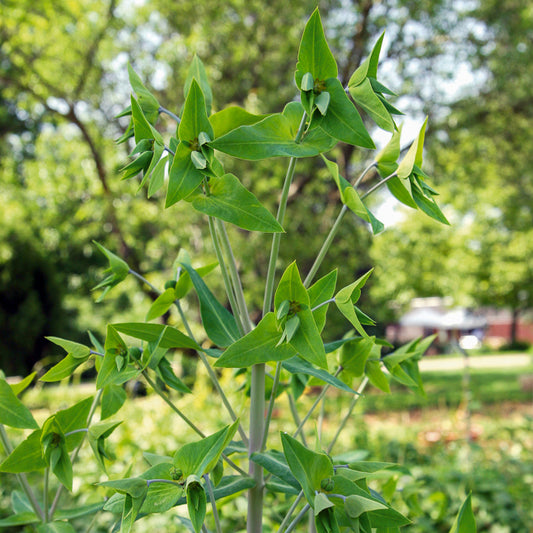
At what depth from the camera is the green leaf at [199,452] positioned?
60 centimetres

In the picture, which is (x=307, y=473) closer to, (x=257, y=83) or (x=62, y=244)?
(x=257, y=83)

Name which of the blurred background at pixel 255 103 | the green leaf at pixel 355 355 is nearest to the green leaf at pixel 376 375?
the green leaf at pixel 355 355

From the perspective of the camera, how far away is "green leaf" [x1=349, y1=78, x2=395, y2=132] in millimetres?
593

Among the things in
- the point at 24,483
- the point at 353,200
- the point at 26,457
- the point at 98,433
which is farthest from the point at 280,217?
the point at 24,483

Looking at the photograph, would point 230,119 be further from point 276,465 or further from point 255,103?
point 255,103

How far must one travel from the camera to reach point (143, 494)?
586 mm

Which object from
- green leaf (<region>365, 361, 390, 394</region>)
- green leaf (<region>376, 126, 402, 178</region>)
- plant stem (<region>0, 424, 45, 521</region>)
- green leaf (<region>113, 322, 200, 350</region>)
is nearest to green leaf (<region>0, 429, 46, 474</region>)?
plant stem (<region>0, 424, 45, 521</region>)

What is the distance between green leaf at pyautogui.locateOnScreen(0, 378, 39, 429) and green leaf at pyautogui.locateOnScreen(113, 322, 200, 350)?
0.20m

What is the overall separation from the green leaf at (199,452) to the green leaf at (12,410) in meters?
0.27

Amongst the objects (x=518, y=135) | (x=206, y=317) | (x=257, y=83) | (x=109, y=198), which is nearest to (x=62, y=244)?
(x=109, y=198)

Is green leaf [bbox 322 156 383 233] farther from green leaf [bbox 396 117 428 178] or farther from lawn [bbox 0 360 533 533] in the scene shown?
lawn [bbox 0 360 533 533]

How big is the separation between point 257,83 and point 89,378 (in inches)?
432

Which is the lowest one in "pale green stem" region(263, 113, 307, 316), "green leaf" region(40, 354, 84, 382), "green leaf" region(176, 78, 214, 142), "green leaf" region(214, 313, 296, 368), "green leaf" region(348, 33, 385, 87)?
"green leaf" region(40, 354, 84, 382)

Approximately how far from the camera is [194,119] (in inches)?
23.3
